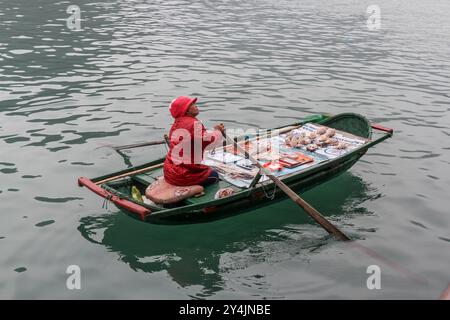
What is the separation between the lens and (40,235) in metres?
8.91

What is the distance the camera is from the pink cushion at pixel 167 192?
880 cm

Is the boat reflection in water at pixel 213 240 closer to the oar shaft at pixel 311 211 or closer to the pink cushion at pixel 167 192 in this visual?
the oar shaft at pixel 311 211

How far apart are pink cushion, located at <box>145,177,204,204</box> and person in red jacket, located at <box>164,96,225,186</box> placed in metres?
0.12

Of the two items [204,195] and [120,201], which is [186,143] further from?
[120,201]

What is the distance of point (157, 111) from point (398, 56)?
1388cm

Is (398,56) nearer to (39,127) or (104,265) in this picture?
(39,127)

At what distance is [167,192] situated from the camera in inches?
352

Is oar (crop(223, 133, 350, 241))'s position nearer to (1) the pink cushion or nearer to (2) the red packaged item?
(2) the red packaged item

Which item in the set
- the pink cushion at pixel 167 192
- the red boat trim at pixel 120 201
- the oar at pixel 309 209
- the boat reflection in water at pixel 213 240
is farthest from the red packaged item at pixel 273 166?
the red boat trim at pixel 120 201

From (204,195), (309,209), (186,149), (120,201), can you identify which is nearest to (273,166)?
(309,209)

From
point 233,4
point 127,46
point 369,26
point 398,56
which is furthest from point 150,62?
point 233,4

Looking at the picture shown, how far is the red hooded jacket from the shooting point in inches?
349

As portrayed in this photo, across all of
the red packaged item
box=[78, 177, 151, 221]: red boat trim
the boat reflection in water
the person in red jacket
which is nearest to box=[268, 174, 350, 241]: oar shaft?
the boat reflection in water

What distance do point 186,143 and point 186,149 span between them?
0.12 meters
